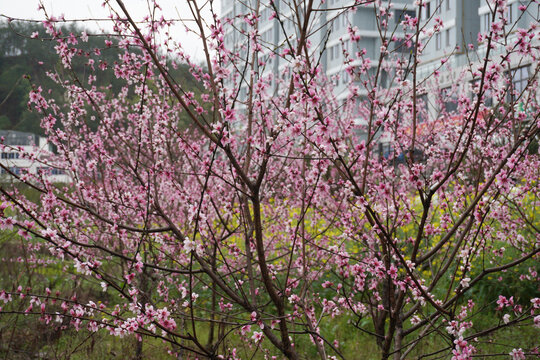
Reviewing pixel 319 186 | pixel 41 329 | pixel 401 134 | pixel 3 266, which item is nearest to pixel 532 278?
pixel 401 134

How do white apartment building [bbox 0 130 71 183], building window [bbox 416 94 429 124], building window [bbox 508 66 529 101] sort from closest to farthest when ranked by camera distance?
1. building window [bbox 508 66 529 101]
2. white apartment building [bbox 0 130 71 183]
3. building window [bbox 416 94 429 124]

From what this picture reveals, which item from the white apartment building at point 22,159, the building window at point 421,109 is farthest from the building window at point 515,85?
the white apartment building at point 22,159

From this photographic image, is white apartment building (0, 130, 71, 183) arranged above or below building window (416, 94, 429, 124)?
below

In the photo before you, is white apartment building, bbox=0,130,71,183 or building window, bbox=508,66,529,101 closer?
building window, bbox=508,66,529,101

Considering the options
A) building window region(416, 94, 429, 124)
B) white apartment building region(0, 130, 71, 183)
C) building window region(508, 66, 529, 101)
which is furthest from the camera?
building window region(416, 94, 429, 124)

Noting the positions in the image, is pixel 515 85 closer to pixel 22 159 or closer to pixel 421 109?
pixel 421 109

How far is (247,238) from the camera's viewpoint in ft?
10.7

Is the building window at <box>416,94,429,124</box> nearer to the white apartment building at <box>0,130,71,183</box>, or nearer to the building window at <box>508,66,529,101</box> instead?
the building window at <box>508,66,529,101</box>

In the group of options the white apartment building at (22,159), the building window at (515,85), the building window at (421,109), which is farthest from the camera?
the building window at (421,109)

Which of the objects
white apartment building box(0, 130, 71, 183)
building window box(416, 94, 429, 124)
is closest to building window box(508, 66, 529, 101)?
building window box(416, 94, 429, 124)

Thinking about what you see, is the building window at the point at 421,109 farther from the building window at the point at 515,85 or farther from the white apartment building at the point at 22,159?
the white apartment building at the point at 22,159

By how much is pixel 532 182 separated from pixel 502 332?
159 centimetres

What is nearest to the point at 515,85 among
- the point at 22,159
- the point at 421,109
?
the point at 421,109

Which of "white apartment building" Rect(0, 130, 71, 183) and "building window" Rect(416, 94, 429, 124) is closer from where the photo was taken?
"white apartment building" Rect(0, 130, 71, 183)
